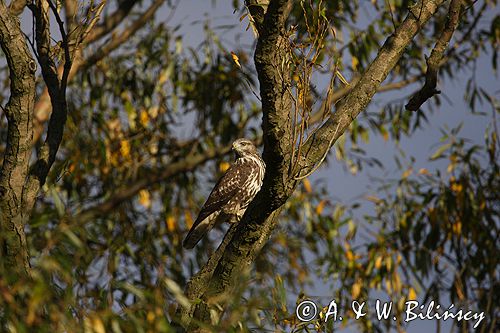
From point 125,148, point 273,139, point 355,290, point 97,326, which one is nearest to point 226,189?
point 355,290

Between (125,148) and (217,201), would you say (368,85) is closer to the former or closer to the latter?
(217,201)

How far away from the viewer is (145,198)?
867 centimetres

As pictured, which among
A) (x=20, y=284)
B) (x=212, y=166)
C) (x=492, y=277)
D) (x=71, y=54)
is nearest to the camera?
(x=20, y=284)

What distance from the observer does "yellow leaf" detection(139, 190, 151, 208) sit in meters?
8.61

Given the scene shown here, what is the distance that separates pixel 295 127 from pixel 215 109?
543 cm

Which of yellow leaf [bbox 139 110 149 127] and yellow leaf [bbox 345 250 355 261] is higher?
yellow leaf [bbox 139 110 149 127]

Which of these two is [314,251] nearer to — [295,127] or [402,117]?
[402,117]

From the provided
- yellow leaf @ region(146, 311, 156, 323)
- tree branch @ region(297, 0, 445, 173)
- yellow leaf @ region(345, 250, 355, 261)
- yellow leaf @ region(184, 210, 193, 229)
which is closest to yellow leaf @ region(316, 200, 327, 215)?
yellow leaf @ region(345, 250, 355, 261)

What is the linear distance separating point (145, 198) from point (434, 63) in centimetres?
494

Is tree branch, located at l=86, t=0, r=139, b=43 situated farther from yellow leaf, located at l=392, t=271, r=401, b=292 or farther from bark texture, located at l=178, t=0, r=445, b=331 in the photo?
bark texture, located at l=178, t=0, r=445, b=331

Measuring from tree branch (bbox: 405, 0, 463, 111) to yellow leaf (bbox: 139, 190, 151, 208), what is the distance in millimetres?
4727

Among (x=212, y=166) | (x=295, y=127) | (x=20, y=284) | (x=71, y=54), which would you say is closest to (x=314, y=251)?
(x=212, y=166)

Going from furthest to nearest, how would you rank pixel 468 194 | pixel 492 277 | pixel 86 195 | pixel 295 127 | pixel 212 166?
pixel 212 166, pixel 86 195, pixel 468 194, pixel 492 277, pixel 295 127

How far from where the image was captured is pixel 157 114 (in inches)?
348
